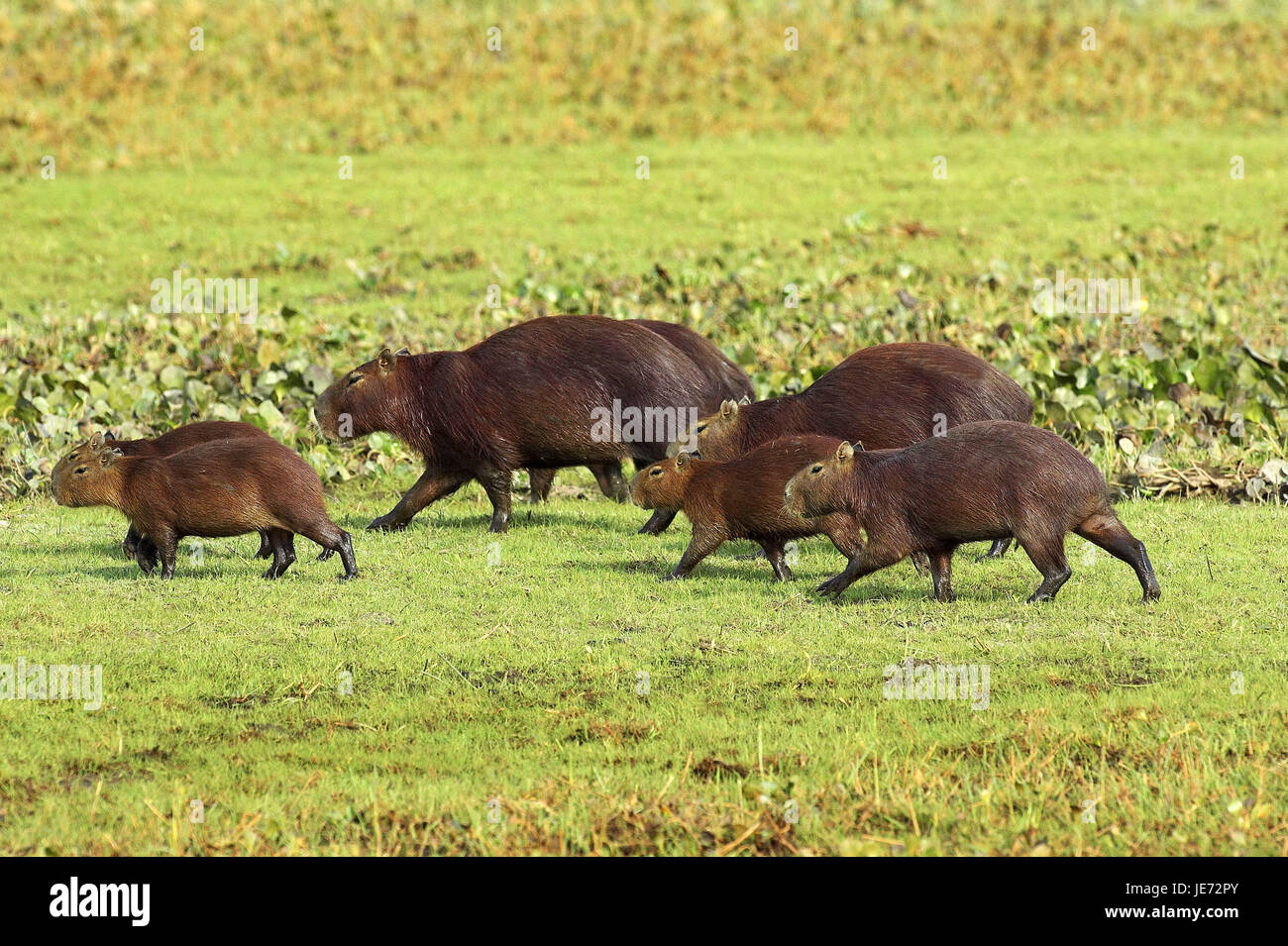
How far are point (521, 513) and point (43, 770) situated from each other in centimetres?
579

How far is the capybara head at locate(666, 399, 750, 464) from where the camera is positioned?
1073 cm

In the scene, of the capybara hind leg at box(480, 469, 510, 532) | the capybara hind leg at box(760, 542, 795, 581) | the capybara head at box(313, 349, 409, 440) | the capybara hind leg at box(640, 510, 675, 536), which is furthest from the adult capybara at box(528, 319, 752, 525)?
the capybara hind leg at box(760, 542, 795, 581)

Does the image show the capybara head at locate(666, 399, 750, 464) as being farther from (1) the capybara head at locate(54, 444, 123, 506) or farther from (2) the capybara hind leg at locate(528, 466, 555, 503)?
(1) the capybara head at locate(54, 444, 123, 506)

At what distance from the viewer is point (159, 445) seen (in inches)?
411

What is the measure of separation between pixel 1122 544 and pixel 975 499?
2.69ft

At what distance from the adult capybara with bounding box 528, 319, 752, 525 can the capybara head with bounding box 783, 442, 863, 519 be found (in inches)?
78.3

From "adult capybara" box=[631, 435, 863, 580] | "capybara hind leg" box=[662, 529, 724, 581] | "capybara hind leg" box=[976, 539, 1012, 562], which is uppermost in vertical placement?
"adult capybara" box=[631, 435, 863, 580]

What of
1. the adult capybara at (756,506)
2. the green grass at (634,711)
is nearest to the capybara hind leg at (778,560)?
the adult capybara at (756,506)

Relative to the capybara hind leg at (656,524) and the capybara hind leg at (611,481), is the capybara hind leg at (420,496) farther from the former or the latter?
the capybara hind leg at (656,524)

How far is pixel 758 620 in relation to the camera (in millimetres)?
8625

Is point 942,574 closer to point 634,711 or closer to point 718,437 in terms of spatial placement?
point 718,437

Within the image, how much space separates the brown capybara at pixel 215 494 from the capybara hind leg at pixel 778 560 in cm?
244

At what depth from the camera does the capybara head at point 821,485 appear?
30.5 feet

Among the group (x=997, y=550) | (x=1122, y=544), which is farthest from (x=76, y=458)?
(x=1122, y=544)
